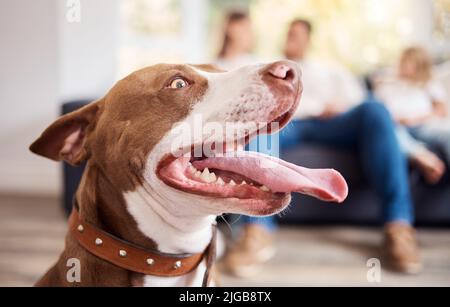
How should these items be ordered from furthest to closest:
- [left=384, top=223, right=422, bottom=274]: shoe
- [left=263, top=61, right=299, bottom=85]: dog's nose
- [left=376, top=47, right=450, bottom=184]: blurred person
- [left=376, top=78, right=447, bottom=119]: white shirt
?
[left=376, top=78, right=447, bottom=119]: white shirt → [left=376, top=47, right=450, bottom=184]: blurred person → [left=384, top=223, right=422, bottom=274]: shoe → [left=263, top=61, right=299, bottom=85]: dog's nose

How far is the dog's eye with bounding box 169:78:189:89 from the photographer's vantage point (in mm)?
721

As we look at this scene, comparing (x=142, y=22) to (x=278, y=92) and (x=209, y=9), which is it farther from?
(x=278, y=92)

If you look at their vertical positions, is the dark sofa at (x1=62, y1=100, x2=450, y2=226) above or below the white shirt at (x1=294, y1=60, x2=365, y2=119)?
below

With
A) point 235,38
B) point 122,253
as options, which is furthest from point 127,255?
point 235,38

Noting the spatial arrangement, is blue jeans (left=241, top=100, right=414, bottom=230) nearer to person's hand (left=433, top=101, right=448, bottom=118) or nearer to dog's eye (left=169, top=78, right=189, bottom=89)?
person's hand (left=433, top=101, right=448, bottom=118)

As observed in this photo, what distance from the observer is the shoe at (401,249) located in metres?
Answer: 1.62

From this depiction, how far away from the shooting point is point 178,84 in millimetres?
722

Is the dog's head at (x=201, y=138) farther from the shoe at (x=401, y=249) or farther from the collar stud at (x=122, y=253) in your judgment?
the shoe at (x=401, y=249)

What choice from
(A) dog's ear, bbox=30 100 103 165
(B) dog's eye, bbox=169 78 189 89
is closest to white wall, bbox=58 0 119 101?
(A) dog's ear, bbox=30 100 103 165

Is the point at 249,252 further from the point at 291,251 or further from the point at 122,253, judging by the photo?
the point at 122,253

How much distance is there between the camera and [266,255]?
6.02ft

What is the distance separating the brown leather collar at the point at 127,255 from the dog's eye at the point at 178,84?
9.3 inches

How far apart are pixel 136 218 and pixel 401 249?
4.09 feet

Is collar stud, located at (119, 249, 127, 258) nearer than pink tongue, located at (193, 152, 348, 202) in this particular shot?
No
